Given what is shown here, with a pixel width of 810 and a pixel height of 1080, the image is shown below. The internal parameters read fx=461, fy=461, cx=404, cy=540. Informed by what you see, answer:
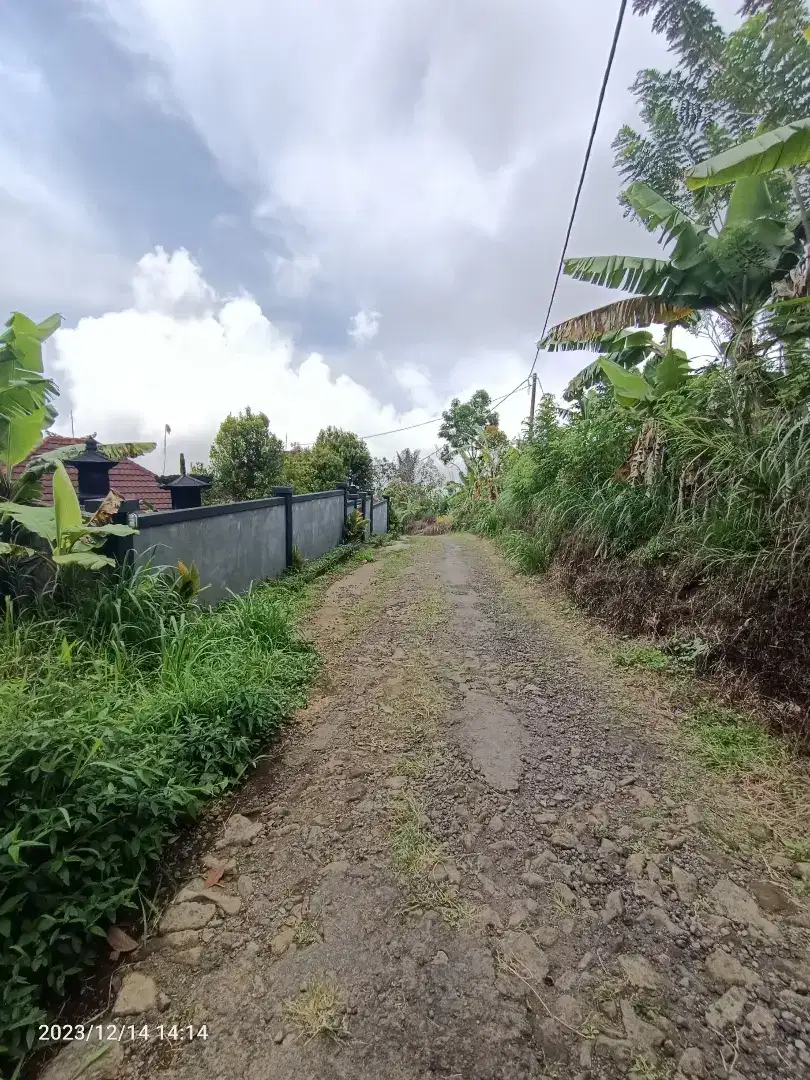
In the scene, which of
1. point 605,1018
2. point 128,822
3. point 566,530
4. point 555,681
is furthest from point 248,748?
point 566,530

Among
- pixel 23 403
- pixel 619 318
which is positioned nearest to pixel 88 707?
pixel 23 403

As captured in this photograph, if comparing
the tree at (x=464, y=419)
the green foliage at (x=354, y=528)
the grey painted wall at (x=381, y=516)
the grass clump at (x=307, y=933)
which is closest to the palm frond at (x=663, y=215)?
the grass clump at (x=307, y=933)

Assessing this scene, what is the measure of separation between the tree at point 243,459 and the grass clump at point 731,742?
913cm

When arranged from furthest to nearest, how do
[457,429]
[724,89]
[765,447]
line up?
[457,429] < [724,89] < [765,447]

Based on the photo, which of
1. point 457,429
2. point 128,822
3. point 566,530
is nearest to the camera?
point 128,822

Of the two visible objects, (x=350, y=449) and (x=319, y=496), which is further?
(x=350, y=449)

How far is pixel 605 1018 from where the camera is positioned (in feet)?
4.34

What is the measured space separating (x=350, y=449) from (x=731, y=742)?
13.4 meters

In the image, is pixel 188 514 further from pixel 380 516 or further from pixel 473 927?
pixel 380 516

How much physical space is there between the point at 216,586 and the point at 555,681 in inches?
142

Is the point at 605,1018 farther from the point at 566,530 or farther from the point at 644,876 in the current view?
the point at 566,530

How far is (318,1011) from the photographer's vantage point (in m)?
1.35

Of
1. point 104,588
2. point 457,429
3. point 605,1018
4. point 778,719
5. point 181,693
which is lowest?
point 605,1018
